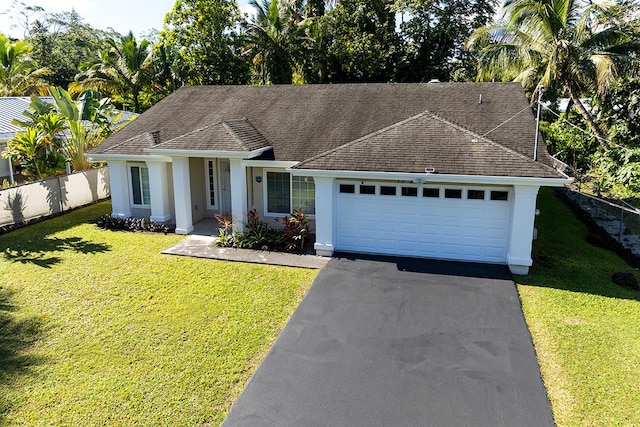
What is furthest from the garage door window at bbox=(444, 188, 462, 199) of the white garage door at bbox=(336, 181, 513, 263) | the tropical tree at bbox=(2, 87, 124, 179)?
the tropical tree at bbox=(2, 87, 124, 179)

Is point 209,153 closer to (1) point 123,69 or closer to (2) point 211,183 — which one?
(2) point 211,183

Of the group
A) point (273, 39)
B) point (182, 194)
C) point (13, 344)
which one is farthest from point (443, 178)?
point (273, 39)

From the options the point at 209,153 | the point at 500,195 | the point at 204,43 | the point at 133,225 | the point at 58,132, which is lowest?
the point at 133,225

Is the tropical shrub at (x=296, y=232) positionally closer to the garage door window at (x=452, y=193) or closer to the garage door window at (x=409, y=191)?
the garage door window at (x=409, y=191)

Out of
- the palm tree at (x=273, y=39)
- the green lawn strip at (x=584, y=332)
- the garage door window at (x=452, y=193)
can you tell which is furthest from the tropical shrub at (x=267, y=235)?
the palm tree at (x=273, y=39)

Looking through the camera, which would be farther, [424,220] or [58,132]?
[58,132]

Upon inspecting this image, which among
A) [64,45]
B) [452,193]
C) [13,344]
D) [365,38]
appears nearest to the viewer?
[13,344]

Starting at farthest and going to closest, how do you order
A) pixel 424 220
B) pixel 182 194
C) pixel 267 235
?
pixel 182 194, pixel 267 235, pixel 424 220
